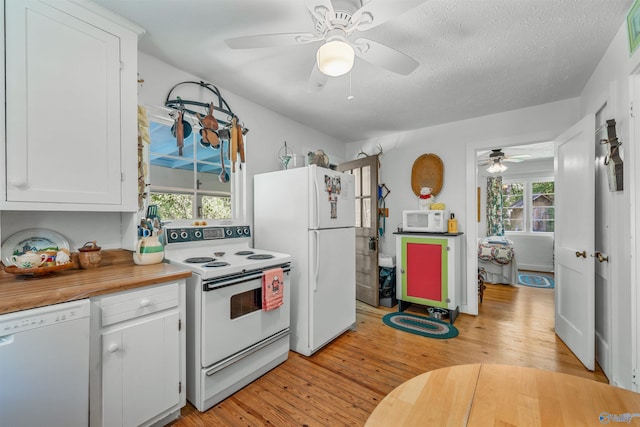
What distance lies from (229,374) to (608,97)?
328 cm

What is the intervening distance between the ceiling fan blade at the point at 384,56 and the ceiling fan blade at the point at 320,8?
247 millimetres

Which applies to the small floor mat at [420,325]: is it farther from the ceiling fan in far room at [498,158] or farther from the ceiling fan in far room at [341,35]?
the ceiling fan in far room at [498,158]

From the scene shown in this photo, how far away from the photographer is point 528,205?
619cm

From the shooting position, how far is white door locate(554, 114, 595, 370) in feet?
6.95

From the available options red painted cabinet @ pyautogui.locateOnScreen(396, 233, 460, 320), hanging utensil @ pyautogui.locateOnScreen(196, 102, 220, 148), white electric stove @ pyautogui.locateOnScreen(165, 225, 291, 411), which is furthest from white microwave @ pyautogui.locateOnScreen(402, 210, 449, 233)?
hanging utensil @ pyautogui.locateOnScreen(196, 102, 220, 148)

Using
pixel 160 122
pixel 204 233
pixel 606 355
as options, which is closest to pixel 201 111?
pixel 160 122

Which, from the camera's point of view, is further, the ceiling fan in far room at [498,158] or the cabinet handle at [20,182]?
the ceiling fan in far room at [498,158]

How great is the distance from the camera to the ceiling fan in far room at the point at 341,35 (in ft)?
4.19

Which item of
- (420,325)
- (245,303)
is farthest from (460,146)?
(245,303)

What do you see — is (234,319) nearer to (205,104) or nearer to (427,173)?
(205,104)

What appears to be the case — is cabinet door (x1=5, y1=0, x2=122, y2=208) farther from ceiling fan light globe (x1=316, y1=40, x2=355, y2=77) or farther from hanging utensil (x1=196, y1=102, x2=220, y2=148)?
ceiling fan light globe (x1=316, y1=40, x2=355, y2=77)

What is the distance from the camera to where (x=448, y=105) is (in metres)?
3.06

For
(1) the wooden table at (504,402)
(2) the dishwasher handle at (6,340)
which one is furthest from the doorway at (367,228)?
(2) the dishwasher handle at (6,340)

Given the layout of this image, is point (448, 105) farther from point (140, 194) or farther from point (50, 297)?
point (50, 297)
